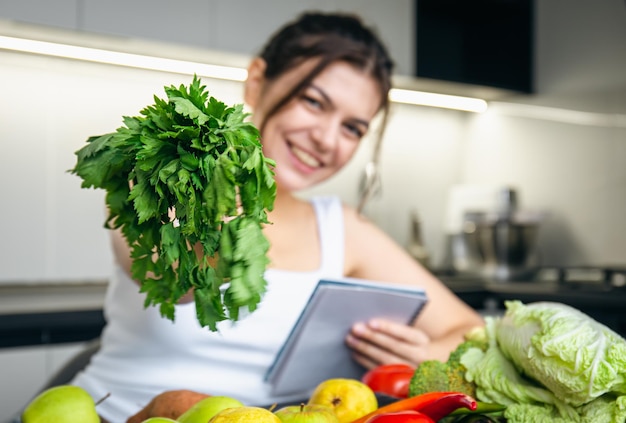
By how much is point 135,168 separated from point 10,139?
228 cm

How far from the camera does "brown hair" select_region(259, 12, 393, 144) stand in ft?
4.98

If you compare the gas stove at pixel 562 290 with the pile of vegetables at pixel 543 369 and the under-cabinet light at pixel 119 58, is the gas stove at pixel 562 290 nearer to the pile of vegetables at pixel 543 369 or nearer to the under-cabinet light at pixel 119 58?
the under-cabinet light at pixel 119 58

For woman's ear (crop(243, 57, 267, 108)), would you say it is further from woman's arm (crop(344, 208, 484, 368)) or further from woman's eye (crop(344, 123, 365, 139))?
woman's arm (crop(344, 208, 484, 368))

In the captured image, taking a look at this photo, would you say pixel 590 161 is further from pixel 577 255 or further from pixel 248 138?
pixel 248 138

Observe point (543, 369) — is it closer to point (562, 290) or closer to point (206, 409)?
point (206, 409)

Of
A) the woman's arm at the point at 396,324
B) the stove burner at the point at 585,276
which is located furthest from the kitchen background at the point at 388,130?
the woman's arm at the point at 396,324

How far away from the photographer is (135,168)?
0.62 meters

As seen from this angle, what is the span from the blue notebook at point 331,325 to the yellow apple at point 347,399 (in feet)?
0.67

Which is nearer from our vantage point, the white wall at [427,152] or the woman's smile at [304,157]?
the woman's smile at [304,157]

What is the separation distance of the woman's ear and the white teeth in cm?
19

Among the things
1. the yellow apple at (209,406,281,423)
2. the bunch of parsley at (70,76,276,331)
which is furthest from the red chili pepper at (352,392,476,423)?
the bunch of parsley at (70,76,276,331)

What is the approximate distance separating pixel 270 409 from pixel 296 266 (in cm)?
91

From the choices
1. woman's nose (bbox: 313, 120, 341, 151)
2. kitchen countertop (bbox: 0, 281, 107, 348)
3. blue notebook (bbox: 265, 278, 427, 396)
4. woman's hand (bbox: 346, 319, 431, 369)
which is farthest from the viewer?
kitchen countertop (bbox: 0, 281, 107, 348)

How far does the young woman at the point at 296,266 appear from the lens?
4.15 feet
